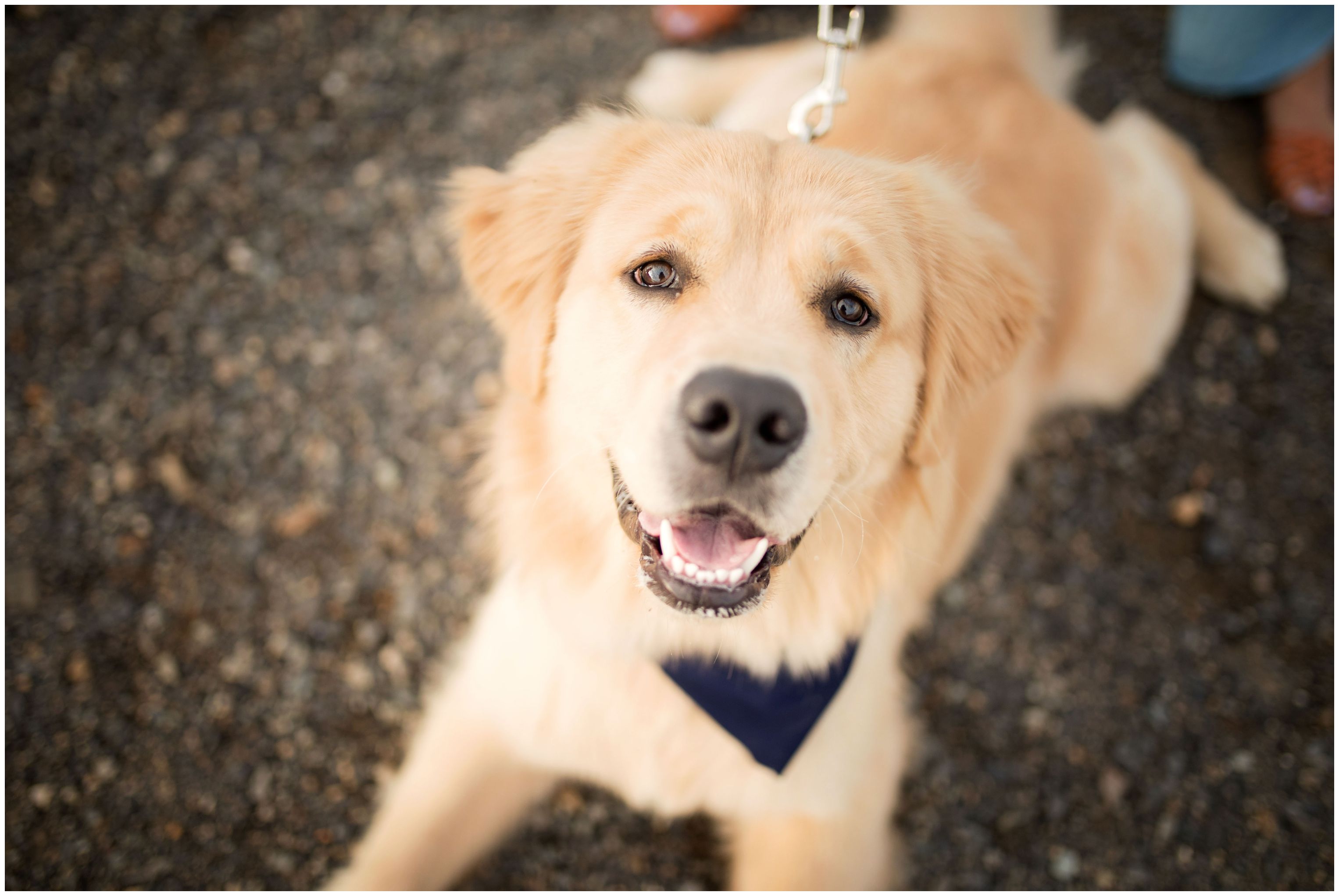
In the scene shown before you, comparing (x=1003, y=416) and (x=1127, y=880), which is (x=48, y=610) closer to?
(x=1003, y=416)

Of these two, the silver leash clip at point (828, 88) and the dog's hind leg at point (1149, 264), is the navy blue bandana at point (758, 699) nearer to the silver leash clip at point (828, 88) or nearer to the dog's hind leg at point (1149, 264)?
the silver leash clip at point (828, 88)

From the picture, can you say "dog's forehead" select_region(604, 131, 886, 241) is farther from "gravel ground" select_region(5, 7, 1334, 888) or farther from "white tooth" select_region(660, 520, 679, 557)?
"gravel ground" select_region(5, 7, 1334, 888)

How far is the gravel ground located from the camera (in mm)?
2494

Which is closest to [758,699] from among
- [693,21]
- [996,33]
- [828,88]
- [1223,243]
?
[828,88]

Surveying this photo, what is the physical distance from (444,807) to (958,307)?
1.91 metres

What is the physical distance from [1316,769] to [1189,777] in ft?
1.58

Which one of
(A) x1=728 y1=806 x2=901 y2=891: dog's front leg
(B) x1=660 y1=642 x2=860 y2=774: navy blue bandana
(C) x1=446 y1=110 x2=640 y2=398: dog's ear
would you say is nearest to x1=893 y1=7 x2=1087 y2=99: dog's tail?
(C) x1=446 y1=110 x2=640 y2=398: dog's ear

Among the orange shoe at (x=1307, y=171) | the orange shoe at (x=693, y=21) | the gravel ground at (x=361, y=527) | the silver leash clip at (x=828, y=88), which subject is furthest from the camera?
the orange shoe at (x=693, y=21)

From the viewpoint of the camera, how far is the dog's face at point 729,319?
52.5 inches

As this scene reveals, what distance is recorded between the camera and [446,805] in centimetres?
220

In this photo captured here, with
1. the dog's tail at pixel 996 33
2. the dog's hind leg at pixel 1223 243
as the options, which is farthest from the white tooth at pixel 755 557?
the dog's hind leg at pixel 1223 243

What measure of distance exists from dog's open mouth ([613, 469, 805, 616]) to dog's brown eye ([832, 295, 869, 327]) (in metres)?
0.46

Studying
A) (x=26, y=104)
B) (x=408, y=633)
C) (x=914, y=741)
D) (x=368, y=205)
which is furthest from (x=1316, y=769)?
(x=26, y=104)

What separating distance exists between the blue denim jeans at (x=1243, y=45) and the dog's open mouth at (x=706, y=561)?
3.58 meters
